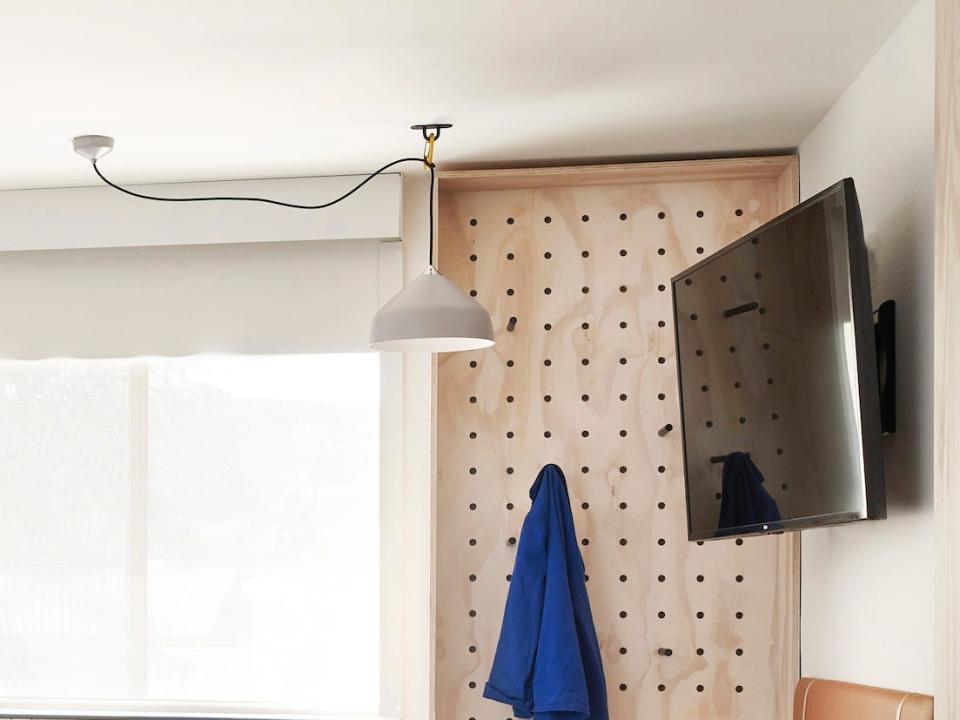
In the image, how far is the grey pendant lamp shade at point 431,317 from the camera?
236 cm

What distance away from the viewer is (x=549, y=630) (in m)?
2.94

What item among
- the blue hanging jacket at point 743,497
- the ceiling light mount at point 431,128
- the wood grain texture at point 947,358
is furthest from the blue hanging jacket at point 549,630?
the wood grain texture at point 947,358

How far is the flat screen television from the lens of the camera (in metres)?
1.95

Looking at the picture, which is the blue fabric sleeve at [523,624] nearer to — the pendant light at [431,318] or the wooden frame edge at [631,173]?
the pendant light at [431,318]

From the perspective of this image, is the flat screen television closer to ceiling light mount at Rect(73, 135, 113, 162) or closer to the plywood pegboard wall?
the plywood pegboard wall

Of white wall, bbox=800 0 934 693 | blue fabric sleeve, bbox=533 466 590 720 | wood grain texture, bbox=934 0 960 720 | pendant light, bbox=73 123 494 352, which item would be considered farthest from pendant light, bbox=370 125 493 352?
wood grain texture, bbox=934 0 960 720

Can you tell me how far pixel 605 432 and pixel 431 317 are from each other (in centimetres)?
101

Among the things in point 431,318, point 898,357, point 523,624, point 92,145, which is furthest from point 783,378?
point 92,145

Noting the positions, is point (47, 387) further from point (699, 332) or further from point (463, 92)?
point (699, 332)

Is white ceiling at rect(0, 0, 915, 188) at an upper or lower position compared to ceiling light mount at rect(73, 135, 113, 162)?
upper

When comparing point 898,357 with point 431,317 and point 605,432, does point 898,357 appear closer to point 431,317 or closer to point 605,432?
point 431,317

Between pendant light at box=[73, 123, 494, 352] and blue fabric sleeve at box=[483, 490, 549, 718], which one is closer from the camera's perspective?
pendant light at box=[73, 123, 494, 352]

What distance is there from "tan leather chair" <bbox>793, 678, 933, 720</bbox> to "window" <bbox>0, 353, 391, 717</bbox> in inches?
52.3

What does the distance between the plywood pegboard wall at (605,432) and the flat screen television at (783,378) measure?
1.27 ft
